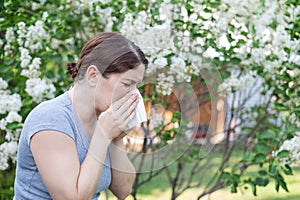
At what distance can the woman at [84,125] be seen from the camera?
165 cm

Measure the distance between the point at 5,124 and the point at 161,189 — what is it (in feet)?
6.96

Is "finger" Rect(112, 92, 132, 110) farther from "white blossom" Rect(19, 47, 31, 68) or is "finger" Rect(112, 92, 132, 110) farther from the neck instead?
"white blossom" Rect(19, 47, 31, 68)

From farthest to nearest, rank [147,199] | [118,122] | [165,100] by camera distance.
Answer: [147,199]
[165,100]
[118,122]

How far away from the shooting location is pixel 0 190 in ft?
9.64

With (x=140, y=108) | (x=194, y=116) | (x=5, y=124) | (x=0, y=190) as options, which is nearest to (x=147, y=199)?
(x=0, y=190)

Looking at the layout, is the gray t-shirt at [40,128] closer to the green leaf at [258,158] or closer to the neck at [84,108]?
the neck at [84,108]

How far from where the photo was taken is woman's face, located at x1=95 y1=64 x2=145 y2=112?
1650 millimetres

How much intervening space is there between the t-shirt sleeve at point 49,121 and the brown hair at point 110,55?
0.12m

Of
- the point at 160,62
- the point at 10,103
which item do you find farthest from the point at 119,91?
the point at 10,103

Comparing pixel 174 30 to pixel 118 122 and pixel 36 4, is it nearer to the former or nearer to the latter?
pixel 36 4

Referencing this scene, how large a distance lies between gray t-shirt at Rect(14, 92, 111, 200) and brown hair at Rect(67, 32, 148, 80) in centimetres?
11

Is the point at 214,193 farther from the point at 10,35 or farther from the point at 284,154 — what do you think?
the point at 10,35

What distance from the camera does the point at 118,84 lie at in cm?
165

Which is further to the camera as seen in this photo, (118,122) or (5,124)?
(5,124)
